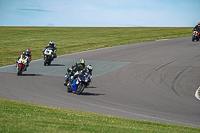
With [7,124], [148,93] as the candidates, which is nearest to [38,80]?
[148,93]

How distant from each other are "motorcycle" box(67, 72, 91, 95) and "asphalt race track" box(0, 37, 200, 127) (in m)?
0.36

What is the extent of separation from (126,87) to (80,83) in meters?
2.82

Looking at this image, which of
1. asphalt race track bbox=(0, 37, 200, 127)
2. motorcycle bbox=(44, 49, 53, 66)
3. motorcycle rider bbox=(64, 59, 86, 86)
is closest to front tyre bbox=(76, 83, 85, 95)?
asphalt race track bbox=(0, 37, 200, 127)

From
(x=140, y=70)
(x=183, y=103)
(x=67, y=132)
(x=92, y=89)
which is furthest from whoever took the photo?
(x=140, y=70)

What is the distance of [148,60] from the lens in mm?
25094

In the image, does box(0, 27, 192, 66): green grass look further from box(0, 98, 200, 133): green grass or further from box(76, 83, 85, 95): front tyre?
box(0, 98, 200, 133): green grass

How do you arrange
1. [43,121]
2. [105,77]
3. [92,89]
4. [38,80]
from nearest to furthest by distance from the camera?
[43,121]
[92,89]
[38,80]
[105,77]

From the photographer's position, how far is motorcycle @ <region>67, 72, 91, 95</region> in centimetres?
1420

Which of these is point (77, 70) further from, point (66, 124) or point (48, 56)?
point (48, 56)

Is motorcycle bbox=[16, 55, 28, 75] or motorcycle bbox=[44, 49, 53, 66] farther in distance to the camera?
motorcycle bbox=[44, 49, 53, 66]

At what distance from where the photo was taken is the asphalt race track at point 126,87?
11711 millimetres

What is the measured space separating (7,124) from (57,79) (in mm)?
10911

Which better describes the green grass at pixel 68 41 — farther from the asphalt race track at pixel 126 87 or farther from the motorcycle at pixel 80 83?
the motorcycle at pixel 80 83

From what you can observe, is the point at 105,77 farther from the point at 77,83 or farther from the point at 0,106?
the point at 0,106
